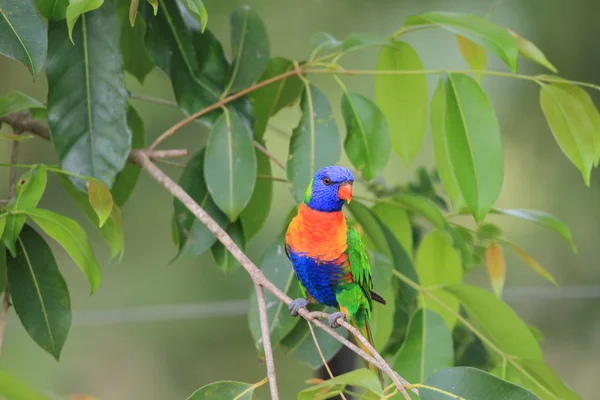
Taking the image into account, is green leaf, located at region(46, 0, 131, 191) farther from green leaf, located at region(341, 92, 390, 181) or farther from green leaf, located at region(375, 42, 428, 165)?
green leaf, located at region(375, 42, 428, 165)

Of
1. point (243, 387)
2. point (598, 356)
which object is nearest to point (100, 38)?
point (243, 387)

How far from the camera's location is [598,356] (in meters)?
1.99

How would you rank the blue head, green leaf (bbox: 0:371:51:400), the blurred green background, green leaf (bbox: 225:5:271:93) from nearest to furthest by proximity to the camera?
1. green leaf (bbox: 0:371:51:400)
2. the blue head
3. green leaf (bbox: 225:5:271:93)
4. the blurred green background

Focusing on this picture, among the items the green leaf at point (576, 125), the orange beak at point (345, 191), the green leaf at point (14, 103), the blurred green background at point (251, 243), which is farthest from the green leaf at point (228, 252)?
the blurred green background at point (251, 243)

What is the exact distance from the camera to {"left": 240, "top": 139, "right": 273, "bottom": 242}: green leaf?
3.32 feet

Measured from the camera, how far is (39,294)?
78 centimetres

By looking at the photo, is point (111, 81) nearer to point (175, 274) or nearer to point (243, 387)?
point (243, 387)

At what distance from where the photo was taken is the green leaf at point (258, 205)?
1011 mm

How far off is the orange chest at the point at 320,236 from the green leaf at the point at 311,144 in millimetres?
33

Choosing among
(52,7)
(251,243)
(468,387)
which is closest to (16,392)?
(468,387)

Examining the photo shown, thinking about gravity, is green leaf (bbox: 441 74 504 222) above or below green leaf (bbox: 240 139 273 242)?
above

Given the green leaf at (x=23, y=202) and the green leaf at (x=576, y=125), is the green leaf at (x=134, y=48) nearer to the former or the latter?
the green leaf at (x=23, y=202)

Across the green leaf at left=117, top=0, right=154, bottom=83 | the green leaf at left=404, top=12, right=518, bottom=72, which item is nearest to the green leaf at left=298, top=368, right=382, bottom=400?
the green leaf at left=404, top=12, right=518, bottom=72

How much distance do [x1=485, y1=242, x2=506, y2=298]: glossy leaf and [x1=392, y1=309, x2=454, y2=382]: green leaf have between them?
5.5 inches
